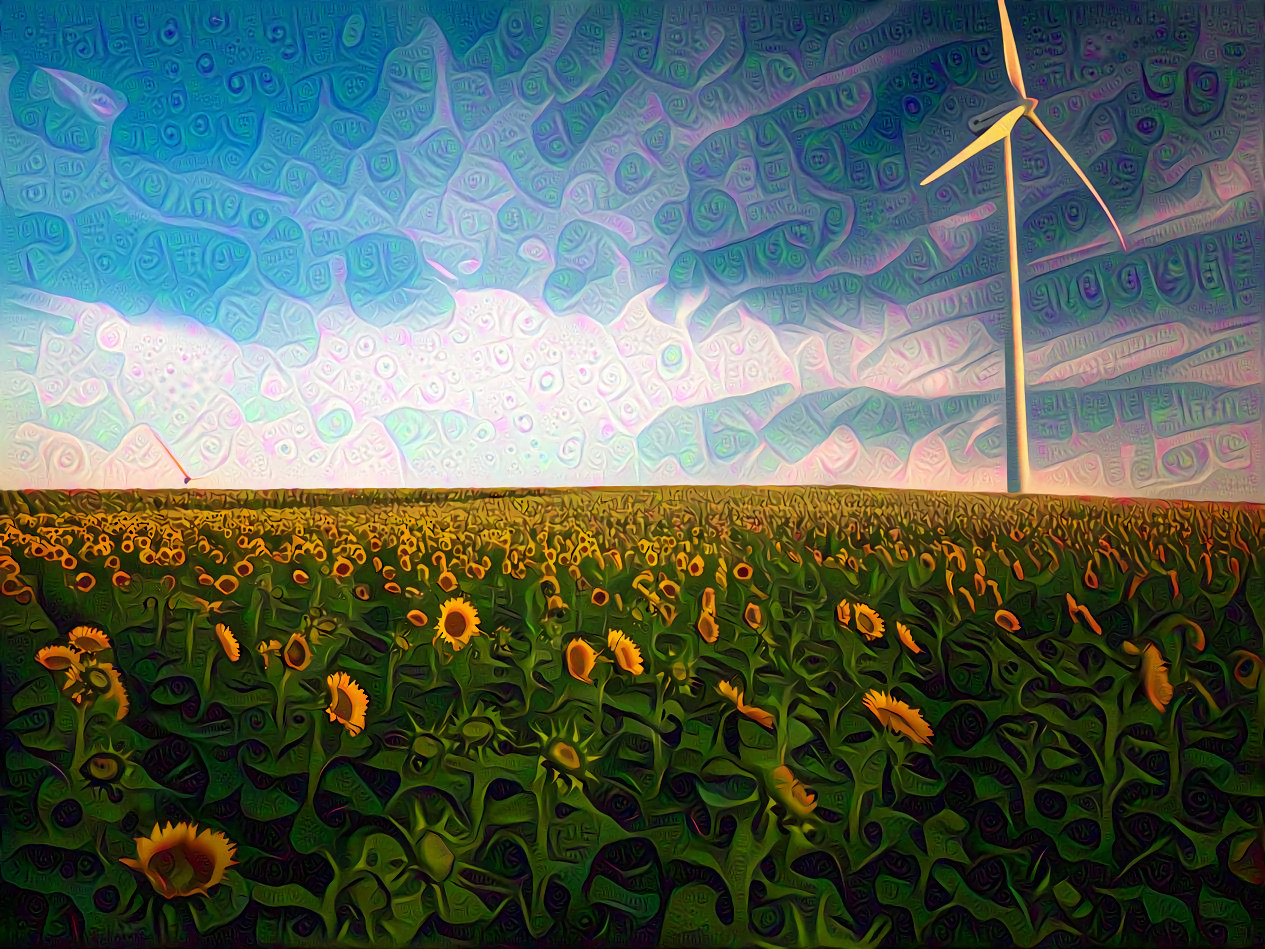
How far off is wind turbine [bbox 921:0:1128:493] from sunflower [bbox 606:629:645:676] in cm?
83

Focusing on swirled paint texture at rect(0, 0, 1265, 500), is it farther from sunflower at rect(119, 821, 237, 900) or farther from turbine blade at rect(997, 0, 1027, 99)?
sunflower at rect(119, 821, 237, 900)

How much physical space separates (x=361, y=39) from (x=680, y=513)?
1.17 m

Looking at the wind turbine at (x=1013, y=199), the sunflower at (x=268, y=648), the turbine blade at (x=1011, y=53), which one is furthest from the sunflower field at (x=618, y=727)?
the turbine blade at (x=1011, y=53)

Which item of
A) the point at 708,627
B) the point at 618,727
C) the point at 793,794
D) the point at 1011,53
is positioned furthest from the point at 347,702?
the point at 1011,53

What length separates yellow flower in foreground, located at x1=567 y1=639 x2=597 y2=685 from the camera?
1.65 metres

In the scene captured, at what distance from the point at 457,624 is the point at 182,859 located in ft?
2.01

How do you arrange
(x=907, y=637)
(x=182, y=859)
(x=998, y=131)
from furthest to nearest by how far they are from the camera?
1. (x=998, y=131)
2. (x=907, y=637)
3. (x=182, y=859)

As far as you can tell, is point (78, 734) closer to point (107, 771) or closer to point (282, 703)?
point (107, 771)

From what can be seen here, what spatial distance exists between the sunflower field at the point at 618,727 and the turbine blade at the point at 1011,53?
Answer: 2.88ft

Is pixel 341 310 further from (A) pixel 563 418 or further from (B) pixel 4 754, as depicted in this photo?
(B) pixel 4 754

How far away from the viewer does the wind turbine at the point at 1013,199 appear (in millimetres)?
1816

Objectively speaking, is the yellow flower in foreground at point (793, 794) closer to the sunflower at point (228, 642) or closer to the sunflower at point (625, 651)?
the sunflower at point (625, 651)

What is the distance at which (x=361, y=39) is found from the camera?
72.6 inches

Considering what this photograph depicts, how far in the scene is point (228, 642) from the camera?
164cm
